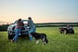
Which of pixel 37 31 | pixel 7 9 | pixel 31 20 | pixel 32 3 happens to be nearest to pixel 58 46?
pixel 37 31

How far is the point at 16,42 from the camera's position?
8.82 feet

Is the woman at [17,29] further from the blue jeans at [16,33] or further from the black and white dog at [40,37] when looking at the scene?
the black and white dog at [40,37]

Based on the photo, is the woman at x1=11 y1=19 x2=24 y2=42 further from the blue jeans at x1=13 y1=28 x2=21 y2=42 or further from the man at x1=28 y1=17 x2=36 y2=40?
the man at x1=28 y1=17 x2=36 y2=40

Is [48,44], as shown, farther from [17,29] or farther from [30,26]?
[17,29]

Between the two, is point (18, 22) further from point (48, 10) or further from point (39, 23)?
point (48, 10)

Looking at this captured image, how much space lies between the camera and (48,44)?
8.82 ft

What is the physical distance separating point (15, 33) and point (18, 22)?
162 millimetres

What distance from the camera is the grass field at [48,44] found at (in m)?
2.63

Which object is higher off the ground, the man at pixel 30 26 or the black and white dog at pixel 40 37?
the man at pixel 30 26

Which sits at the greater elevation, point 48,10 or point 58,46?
point 48,10

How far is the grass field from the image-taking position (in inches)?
104

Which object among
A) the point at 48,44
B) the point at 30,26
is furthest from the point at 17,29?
the point at 48,44

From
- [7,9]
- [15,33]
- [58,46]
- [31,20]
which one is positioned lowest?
[58,46]

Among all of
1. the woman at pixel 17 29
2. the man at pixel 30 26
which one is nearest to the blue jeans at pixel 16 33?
the woman at pixel 17 29
